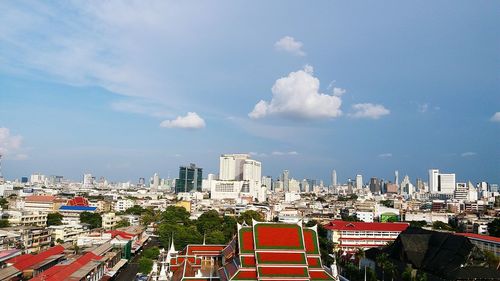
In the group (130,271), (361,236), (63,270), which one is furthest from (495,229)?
(63,270)

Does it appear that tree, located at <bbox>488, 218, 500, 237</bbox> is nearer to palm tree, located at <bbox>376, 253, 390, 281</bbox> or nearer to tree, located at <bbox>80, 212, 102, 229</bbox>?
palm tree, located at <bbox>376, 253, 390, 281</bbox>

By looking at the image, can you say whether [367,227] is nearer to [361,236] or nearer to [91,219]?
[361,236]

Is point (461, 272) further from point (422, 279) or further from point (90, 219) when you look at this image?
point (90, 219)

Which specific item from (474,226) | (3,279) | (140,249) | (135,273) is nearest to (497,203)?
(474,226)

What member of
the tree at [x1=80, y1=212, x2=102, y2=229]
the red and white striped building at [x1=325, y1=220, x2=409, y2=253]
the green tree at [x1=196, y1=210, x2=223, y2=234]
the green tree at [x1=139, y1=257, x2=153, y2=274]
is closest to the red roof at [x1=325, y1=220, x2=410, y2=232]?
the red and white striped building at [x1=325, y1=220, x2=409, y2=253]

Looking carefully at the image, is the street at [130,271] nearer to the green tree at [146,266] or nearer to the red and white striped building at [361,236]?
the green tree at [146,266]

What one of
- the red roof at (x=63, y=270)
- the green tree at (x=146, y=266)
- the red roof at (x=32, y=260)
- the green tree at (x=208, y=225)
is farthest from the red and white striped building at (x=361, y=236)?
the red roof at (x=32, y=260)

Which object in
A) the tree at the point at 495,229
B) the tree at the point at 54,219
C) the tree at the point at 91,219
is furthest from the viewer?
the tree at the point at 91,219
